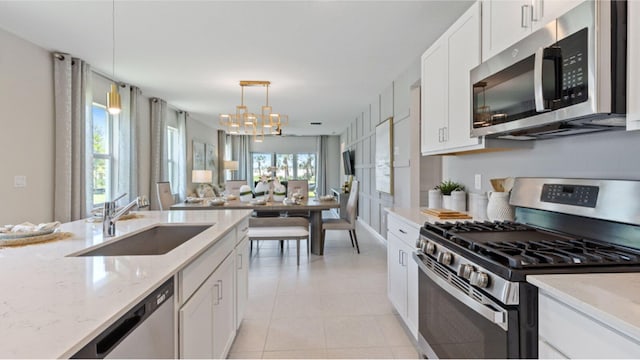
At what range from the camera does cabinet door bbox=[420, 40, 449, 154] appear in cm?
244

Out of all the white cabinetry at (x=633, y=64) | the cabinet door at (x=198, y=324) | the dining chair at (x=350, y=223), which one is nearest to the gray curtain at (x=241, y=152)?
the dining chair at (x=350, y=223)

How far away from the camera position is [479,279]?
1.23 metres

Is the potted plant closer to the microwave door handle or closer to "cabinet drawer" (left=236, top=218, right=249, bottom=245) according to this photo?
the microwave door handle

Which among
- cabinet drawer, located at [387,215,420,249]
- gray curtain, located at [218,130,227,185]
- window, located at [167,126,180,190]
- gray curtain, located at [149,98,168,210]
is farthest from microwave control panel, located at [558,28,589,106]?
gray curtain, located at [218,130,227,185]

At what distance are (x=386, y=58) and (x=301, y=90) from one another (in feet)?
6.26

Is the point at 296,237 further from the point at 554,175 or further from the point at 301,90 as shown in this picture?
the point at 554,175

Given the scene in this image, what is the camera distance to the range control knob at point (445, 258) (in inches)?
58.6

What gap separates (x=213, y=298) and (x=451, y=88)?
79.8 inches

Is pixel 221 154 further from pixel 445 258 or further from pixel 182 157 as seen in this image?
pixel 445 258

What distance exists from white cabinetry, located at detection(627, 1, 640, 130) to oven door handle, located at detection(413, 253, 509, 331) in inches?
31.0

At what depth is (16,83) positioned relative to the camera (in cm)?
332

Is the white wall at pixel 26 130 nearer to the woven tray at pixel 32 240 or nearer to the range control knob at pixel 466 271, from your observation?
the woven tray at pixel 32 240

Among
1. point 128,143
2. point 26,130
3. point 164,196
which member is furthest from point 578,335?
point 128,143

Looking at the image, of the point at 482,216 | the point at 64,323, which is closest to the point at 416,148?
the point at 482,216
